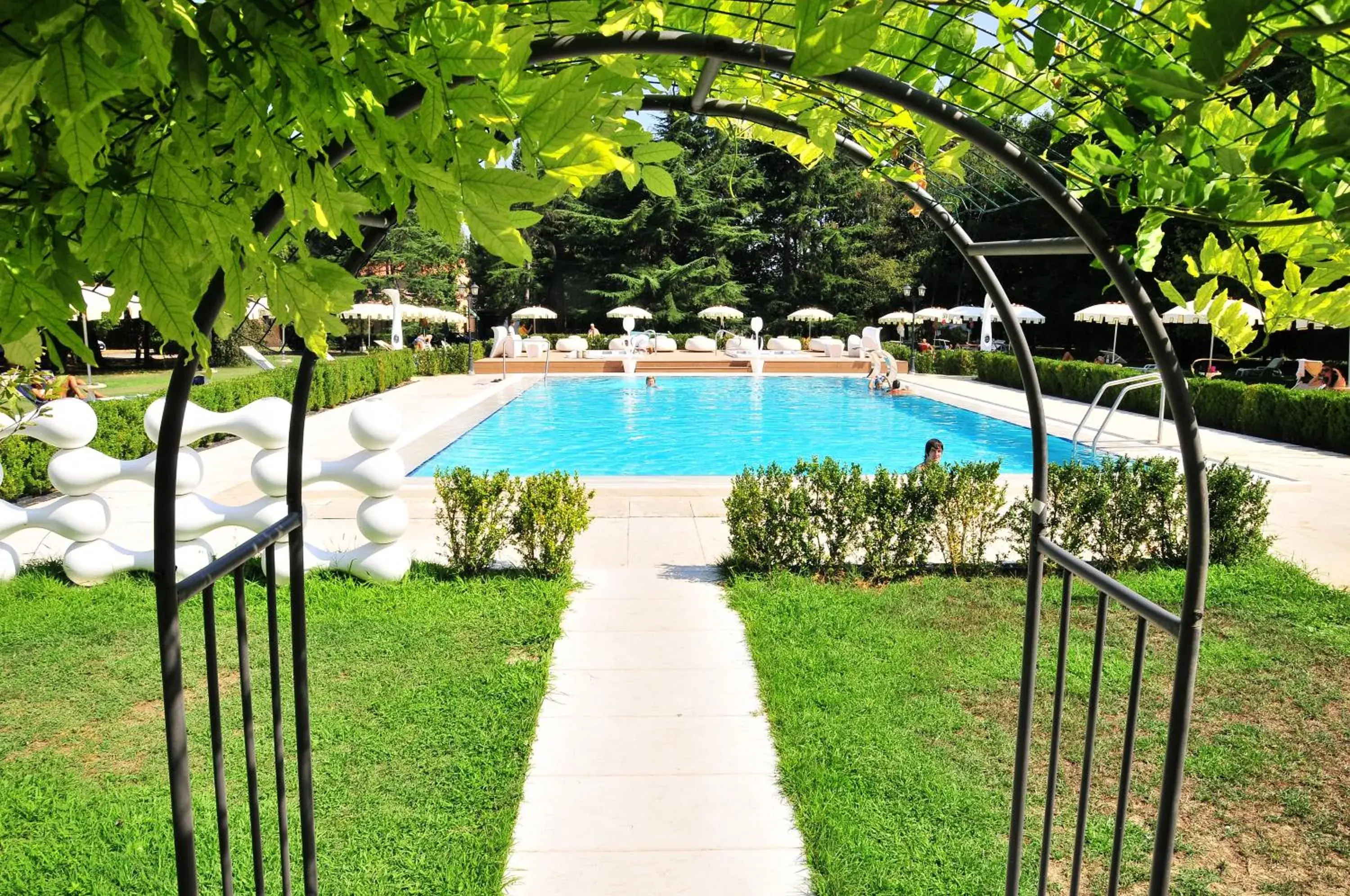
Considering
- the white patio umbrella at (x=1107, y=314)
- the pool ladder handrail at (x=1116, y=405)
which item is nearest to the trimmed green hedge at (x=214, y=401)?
the pool ladder handrail at (x=1116, y=405)

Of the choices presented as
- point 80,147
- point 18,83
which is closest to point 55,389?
point 80,147

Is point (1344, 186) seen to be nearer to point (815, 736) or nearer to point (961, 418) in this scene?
point (815, 736)

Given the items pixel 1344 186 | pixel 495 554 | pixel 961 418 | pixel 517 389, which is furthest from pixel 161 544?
pixel 517 389

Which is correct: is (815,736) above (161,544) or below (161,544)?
below

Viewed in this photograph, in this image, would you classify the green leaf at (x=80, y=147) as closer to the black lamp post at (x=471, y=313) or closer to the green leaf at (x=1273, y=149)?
the green leaf at (x=1273, y=149)

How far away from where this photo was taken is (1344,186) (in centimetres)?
130

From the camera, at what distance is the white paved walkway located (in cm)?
339

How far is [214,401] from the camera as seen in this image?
14.3m

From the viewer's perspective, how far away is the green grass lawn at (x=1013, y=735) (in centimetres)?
348

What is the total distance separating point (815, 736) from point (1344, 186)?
3567 mm

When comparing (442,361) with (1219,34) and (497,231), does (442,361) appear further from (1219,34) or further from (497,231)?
(1219,34)

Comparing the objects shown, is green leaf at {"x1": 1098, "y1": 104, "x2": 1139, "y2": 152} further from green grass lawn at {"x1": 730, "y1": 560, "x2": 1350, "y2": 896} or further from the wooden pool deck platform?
the wooden pool deck platform

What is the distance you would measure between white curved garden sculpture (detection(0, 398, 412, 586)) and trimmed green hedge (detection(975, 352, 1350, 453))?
29.8ft

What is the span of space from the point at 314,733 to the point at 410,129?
3.77 metres
